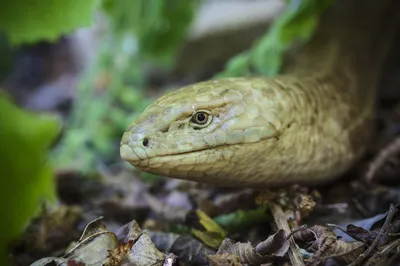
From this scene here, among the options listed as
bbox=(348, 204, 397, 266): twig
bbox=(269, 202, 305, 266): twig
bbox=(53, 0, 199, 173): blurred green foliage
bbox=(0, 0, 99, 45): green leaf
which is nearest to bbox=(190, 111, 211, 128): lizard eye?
bbox=(269, 202, 305, 266): twig

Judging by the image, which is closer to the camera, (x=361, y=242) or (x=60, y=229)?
(x=361, y=242)

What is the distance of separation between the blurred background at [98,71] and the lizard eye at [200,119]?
46cm

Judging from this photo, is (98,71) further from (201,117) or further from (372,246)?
(372,246)

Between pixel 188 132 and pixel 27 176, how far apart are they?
600 millimetres

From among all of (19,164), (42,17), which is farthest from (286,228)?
(42,17)

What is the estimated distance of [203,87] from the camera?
1.97 meters

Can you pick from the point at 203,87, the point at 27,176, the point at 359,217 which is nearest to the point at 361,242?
the point at 359,217

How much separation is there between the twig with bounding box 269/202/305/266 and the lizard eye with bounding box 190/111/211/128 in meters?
0.40

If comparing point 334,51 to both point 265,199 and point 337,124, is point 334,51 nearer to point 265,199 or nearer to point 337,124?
point 337,124

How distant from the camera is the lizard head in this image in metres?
1.81

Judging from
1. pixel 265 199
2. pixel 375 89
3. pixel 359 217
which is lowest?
pixel 359 217

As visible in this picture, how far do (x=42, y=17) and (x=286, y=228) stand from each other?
1.03m

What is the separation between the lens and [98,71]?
3.88 m

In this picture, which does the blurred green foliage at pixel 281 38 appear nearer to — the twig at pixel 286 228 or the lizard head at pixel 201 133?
the lizard head at pixel 201 133
